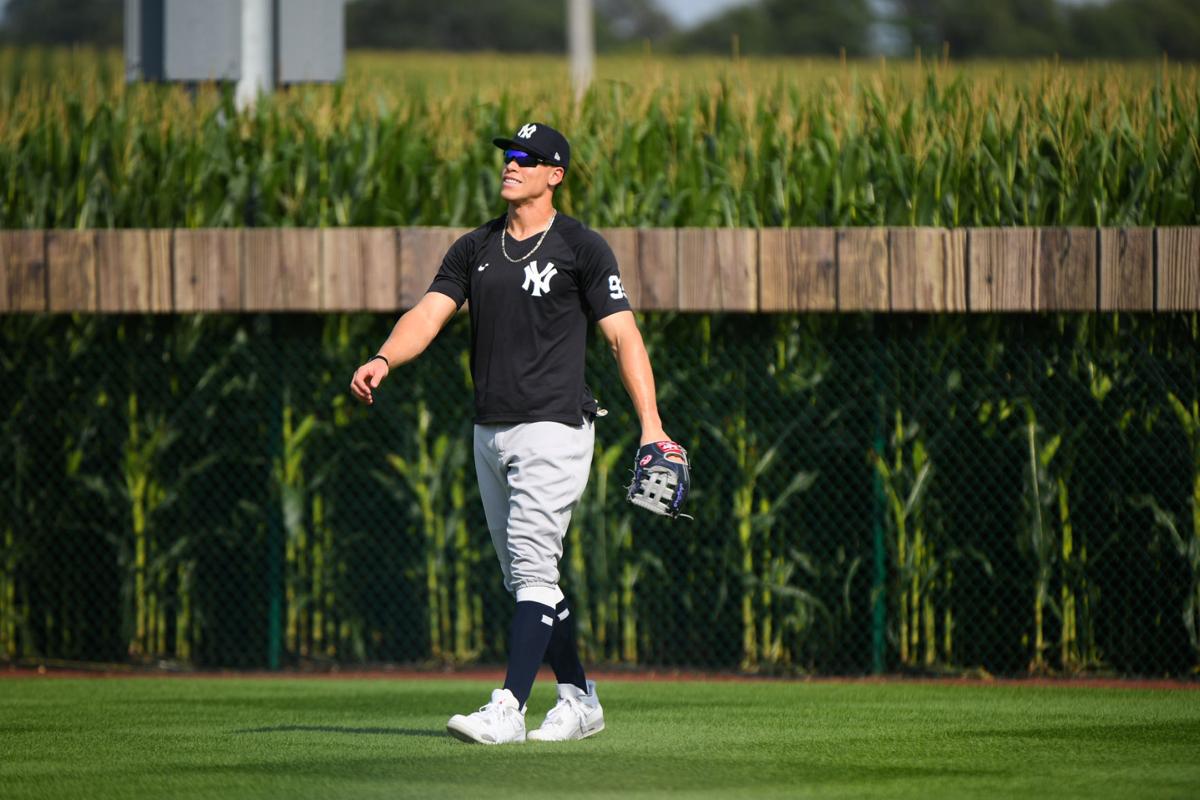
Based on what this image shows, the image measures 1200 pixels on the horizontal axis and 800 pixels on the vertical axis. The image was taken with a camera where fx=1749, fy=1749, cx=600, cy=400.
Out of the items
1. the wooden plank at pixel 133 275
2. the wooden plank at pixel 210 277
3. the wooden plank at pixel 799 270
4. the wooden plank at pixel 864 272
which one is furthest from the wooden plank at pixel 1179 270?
the wooden plank at pixel 133 275

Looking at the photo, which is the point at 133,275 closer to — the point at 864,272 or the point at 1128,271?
the point at 864,272

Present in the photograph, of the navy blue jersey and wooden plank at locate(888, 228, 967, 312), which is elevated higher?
wooden plank at locate(888, 228, 967, 312)

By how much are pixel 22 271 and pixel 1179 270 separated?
6.04 metres

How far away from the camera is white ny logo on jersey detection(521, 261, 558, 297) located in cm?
636

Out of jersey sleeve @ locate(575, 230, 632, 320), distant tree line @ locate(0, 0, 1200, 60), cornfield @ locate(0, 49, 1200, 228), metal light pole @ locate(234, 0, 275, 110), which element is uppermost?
distant tree line @ locate(0, 0, 1200, 60)

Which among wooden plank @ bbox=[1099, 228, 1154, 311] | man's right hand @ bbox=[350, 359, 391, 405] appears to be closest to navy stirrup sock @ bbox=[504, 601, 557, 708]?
man's right hand @ bbox=[350, 359, 391, 405]

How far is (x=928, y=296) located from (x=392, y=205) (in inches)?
119

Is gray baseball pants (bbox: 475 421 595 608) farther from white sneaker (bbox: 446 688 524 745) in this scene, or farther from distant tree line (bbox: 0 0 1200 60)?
distant tree line (bbox: 0 0 1200 60)

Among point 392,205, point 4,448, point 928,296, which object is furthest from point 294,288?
point 928,296

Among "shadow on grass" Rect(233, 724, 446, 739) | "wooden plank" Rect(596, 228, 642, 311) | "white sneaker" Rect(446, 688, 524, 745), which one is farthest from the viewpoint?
"wooden plank" Rect(596, 228, 642, 311)

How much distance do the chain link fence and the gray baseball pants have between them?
303cm

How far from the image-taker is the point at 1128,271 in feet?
29.1

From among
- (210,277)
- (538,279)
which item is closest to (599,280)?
(538,279)

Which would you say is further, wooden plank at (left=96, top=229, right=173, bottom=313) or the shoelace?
wooden plank at (left=96, top=229, right=173, bottom=313)
